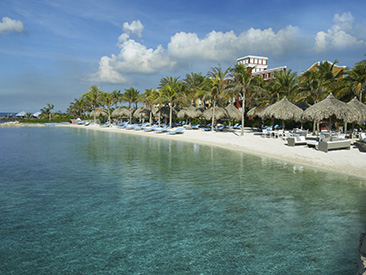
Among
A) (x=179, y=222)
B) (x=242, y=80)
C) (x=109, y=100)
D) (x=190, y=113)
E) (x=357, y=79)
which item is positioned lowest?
(x=179, y=222)

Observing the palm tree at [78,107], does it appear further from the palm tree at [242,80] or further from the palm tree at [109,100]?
the palm tree at [242,80]

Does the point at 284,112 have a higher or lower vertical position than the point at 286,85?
lower

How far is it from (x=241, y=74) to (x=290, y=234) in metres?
21.7

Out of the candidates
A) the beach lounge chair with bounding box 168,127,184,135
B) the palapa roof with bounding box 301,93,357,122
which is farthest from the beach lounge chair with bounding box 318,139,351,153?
the beach lounge chair with bounding box 168,127,184,135

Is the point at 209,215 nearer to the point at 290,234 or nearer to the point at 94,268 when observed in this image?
the point at 290,234

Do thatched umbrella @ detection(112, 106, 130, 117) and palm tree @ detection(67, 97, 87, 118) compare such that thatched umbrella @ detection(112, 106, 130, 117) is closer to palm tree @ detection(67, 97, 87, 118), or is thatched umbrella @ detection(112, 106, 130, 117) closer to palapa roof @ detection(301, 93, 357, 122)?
palm tree @ detection(67, 97, 87, 118)

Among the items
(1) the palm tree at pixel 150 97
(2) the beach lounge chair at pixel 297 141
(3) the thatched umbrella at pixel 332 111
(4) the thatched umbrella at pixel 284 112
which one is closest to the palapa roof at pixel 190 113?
(1) the palm tree at pixel 150 97

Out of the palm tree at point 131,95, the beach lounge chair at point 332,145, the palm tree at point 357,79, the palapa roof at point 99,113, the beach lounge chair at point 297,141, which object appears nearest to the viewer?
the beach lounge chair at point 332,145

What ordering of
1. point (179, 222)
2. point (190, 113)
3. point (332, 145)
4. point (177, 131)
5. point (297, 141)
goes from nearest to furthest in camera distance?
1. point (179, 222)
2. point (332, 145)
3. point (297, 141)
4. point (177, 131)
5. point (190, 113)

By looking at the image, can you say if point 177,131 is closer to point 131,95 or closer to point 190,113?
point 190,113

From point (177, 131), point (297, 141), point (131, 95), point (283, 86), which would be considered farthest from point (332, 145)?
point (131, 95)

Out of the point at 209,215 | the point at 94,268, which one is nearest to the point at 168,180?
the point at 209,215

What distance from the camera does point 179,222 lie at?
6352 mm

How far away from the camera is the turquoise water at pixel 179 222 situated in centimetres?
464
